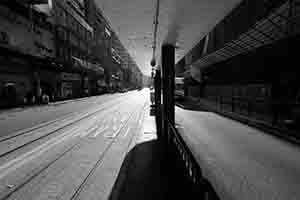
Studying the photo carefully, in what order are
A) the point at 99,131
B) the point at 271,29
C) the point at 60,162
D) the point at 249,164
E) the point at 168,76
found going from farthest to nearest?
the point at 271,29 < the point at 99,131 < the point at 168,76 < the point at 60,162 < the point at 249,164

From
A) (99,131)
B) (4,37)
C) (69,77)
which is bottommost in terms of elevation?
(99,131)

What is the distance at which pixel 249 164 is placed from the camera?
4.30 m

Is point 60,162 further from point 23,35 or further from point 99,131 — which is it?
point 23,35

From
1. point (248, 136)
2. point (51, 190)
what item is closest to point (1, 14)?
point (51, 190)

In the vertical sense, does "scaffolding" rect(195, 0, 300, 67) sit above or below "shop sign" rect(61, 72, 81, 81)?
above

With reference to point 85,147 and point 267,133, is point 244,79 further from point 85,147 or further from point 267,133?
point 85,147

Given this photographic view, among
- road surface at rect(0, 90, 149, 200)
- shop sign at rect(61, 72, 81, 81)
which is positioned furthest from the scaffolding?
shop sign at rect(61, 72, 81, 81)

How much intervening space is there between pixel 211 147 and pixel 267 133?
3677mm

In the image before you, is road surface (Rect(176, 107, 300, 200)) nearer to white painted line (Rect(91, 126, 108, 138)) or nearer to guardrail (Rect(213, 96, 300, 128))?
guardrail (Rect(213, 96, 300, 128))

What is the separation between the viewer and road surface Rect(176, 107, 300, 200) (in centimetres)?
324

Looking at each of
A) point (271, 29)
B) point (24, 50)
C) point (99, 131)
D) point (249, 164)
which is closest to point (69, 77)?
point (24, 50)

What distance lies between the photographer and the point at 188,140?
643 cm

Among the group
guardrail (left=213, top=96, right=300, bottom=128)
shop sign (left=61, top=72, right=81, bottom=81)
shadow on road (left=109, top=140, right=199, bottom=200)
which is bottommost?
shadow on road (left=109, top=140, right=199, bottom=200)

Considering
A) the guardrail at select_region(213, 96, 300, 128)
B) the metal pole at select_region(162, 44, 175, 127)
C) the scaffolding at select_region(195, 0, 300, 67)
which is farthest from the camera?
the scaffolding at select_region(195, 0, 300, 67)
